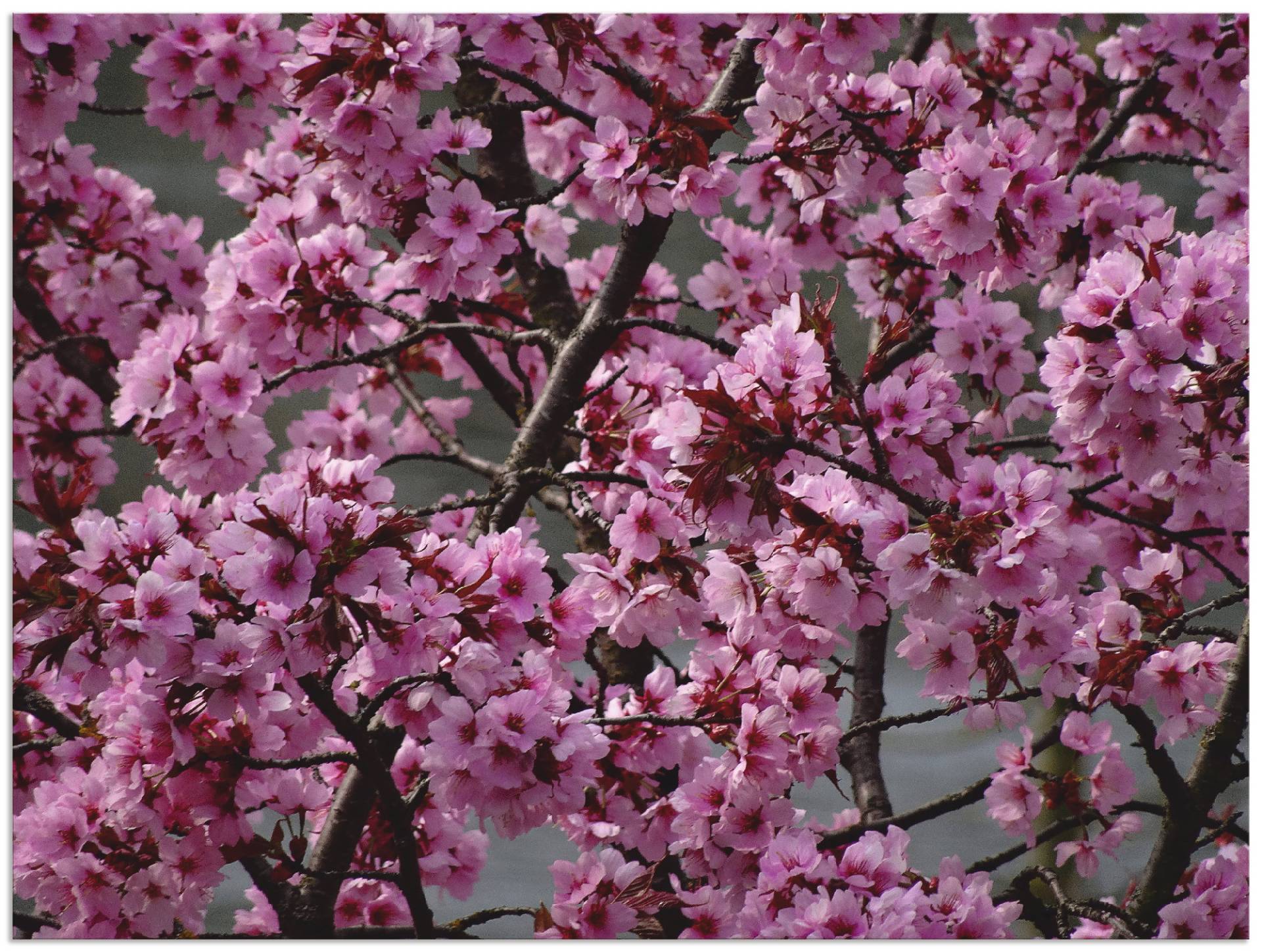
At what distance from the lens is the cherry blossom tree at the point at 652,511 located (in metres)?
0.92

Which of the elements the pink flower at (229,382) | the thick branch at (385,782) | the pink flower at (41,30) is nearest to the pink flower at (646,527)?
the thick branch at (385,782)

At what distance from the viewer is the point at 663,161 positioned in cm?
117

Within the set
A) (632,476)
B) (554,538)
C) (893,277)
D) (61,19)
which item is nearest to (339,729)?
(632,476)

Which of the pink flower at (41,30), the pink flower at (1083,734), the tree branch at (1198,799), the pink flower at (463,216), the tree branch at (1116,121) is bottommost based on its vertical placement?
the tree branch at (1198,799)

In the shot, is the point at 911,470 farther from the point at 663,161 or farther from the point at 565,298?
the point at 565,298

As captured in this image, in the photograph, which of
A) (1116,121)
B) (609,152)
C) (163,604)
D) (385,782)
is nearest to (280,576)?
(163,604)

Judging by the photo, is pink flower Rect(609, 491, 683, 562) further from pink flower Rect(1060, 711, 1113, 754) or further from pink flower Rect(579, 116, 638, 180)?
pink flower Rect(1060, 711, 1113, 754)

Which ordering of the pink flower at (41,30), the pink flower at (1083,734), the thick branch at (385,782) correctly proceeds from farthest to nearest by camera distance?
the pink flower at (1083,734)
the pink flower at (41,30)
the thick branch at (385,782)

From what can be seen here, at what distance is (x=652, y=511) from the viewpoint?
3.34 feet

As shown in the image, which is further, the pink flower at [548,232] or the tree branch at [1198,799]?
the pink flower at [548,232]

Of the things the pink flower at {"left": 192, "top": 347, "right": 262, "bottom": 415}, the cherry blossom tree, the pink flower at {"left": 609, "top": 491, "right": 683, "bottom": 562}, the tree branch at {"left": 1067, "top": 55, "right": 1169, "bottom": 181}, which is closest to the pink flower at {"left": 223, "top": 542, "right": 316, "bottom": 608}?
the cherry blossom tree

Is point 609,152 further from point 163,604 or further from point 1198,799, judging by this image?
point 1198,799

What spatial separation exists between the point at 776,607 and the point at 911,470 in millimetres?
192

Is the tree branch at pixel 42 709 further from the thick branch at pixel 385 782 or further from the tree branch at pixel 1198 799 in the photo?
the tree branch at pixel 1198 799
